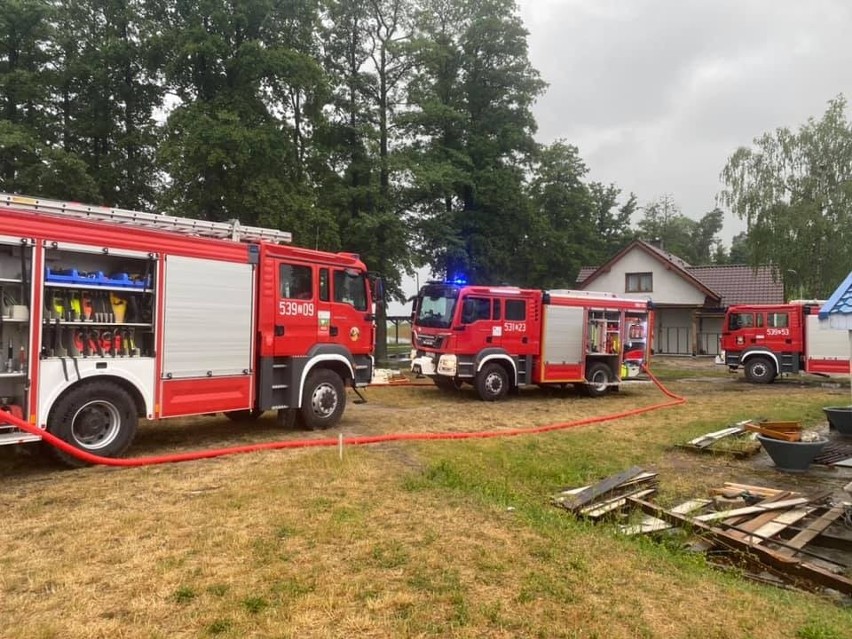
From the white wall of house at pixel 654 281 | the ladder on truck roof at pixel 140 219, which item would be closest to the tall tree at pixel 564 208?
the white wall of house at pixel 654 281

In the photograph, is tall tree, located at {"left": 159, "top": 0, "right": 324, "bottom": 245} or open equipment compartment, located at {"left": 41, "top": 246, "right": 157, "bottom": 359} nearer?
open equipment compartment, located at {"left": 41, "top": 246, "right": 157, "bottom": 359}

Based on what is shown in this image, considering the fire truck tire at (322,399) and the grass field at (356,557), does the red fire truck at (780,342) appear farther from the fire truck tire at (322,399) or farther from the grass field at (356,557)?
the fire truck tire at (322,399)

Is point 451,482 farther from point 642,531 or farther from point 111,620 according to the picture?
point 111,620

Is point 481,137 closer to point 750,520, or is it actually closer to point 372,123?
point 372,123

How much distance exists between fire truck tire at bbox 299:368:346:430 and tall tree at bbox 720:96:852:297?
22238 mm

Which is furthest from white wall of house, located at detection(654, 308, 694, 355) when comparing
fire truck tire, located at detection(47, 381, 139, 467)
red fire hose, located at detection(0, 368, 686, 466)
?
fire truck tire, located at detection(47, 381, 139, 467)

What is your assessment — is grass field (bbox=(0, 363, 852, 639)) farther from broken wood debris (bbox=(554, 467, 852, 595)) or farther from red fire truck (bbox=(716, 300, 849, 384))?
red fire truck (bbox=(716, 300, 849, 384))

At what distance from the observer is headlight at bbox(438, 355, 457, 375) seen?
1347 cm

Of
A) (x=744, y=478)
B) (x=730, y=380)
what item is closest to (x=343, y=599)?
(x=744, y=478)

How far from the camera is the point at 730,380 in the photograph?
20.7 m

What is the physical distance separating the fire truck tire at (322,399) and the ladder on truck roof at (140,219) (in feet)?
7.55

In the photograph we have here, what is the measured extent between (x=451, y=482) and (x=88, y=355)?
4439 millimetres

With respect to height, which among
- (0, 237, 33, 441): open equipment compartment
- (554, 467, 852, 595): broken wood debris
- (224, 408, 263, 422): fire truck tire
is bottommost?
(554, 467, 852, 595): broken wood debris

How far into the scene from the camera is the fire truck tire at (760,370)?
1970 centimetres
